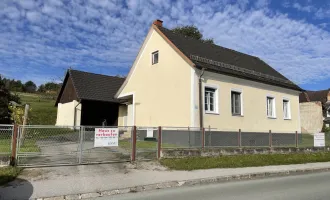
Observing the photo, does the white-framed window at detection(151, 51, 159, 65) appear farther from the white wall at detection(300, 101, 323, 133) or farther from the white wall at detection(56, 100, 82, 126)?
the white wall at detection(300, 101, 323, 133)

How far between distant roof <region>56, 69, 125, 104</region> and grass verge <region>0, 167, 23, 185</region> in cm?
1607

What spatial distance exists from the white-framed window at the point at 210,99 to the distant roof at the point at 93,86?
11252mm

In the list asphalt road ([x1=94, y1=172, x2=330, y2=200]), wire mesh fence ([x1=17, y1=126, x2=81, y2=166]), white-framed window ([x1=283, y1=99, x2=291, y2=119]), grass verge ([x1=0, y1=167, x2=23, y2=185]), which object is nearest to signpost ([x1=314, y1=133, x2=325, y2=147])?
white-framed window ([x1=283, y1=99, x2=291, y2=119])

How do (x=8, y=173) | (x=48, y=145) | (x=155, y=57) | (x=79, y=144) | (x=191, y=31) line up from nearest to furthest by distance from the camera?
1. (x=8, y=173)
2. (x=79, y=144)
3. (x=48, y=145)
4. (x=155, y=57)
5. (x=191, y=31)

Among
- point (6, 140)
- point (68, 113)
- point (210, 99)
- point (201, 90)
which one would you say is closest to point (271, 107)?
point (210, 99)

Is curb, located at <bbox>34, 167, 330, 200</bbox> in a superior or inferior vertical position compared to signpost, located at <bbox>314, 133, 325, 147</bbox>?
inferior

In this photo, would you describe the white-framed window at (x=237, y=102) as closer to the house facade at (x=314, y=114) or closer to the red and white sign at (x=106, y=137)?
the red and white sign at (x=106, y=137)

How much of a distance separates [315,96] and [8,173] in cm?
5116

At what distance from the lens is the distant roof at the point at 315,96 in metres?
48.0

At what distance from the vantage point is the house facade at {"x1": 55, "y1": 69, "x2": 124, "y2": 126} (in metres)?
25.9

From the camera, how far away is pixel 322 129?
1666 inches

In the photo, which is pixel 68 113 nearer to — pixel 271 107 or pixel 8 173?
pixel 271 107

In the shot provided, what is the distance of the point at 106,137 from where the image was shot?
11.5m

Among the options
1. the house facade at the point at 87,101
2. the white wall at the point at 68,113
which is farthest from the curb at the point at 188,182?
the white wall at the point at 68,113
